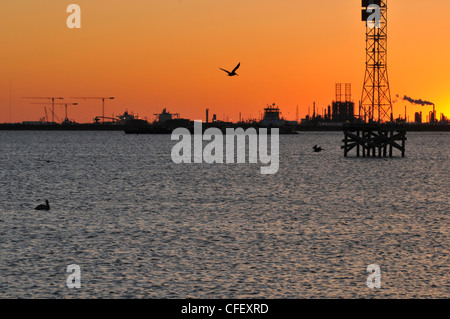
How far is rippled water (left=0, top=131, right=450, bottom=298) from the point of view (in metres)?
25.2

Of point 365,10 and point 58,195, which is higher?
point 365,10

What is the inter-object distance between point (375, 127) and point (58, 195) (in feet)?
189

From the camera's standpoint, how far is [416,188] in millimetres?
66062

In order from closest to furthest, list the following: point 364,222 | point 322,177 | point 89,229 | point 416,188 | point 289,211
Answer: point 89,229 → point 364,222 → point 289,211 → point 416,188 → point 322,177

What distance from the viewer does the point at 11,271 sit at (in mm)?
27109

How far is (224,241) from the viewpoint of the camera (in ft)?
112

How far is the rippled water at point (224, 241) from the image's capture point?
2519 centimetres

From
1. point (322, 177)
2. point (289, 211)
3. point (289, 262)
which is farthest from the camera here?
point (322, 177)
